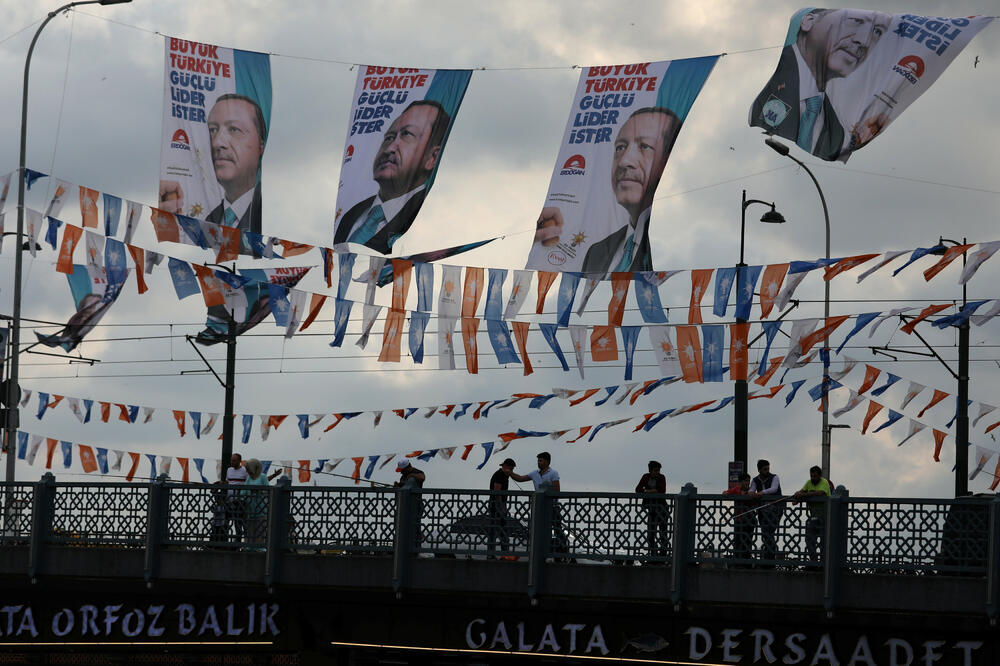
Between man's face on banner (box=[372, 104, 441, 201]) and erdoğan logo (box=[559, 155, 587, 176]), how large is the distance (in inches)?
117

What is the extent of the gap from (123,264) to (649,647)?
15031 mm

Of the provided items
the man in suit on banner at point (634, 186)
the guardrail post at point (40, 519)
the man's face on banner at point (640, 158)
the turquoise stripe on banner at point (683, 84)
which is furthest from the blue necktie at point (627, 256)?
the guardrail post at point (40, 519)

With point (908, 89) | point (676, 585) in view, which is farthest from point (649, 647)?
point (908, 89)

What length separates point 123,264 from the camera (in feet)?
106

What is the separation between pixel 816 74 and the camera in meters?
29.8

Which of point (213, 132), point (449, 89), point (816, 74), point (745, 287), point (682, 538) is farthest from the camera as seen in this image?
point (213, 132)

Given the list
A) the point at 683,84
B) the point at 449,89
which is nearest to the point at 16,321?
the point at 449,89

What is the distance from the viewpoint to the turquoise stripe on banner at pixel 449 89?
33031 mm

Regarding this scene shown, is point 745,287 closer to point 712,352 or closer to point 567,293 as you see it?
point 712,352

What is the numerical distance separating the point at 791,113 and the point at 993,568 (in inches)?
493

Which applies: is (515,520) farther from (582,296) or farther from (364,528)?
(582,296)

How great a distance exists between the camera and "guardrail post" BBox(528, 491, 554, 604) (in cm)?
2219

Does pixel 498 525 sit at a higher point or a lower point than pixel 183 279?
lower

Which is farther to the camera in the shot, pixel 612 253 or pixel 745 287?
pixel 612 253
